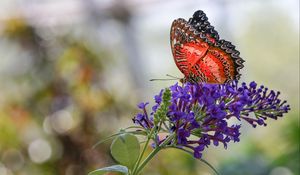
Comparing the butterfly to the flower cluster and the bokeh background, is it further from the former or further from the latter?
the bokeh background

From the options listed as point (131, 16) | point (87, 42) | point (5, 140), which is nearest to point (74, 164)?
point (5, 140)

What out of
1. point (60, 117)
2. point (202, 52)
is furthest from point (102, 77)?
point (202, 52)

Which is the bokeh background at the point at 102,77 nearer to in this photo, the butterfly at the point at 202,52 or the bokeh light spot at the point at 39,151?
the bokeh light spot at the point at 39,151

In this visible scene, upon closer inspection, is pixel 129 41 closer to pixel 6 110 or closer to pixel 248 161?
pixel 6 110

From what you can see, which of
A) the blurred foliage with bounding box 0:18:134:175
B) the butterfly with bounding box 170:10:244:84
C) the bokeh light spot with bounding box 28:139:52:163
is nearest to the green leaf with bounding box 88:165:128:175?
the butterfly with bounding box 170:10:244:84

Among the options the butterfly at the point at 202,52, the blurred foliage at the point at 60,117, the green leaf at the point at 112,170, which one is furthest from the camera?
the blurred foliage at the point at 60,117

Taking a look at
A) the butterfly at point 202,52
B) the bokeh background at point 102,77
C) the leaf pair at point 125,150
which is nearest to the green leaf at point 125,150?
the leaf pair at point 125,150
